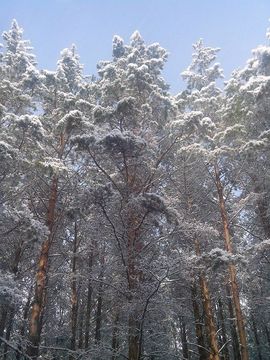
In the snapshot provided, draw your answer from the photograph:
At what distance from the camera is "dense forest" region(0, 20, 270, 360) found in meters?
11.5

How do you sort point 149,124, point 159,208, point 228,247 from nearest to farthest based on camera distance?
point 159,208, point 228,247, point 149,124

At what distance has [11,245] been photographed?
16.3 m

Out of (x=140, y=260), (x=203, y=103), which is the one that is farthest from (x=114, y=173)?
(x=203, y=103)

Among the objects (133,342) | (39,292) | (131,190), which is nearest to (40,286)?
(39,292)

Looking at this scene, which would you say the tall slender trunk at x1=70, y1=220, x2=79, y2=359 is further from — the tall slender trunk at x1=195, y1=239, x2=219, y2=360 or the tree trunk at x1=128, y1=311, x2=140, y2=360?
the tall slender trunk at x1=195, y1=239, x2=219, y2=360

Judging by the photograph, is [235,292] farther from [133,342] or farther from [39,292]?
[39,292]

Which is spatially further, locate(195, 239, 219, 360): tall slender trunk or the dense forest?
locate(195, 239, 219, 360): tall slender trunk

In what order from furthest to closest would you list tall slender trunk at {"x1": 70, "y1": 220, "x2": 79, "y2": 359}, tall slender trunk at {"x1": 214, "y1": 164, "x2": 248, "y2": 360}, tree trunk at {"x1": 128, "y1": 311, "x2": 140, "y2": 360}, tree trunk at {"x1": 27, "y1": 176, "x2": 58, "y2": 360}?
tall slender trunk at {"x1": 70, "y1": 220, "x2": 79, "y2": 359} < tall slender trunk at {"x1": 214, "y1": 164, "x2": 248, "y2": 360} < tree trunk at {"x1": 27, "y1": 176, "x2": 58, "y2": 360} < tree trunk at {"x1": 128, "y1": 311, "x2": 140, "y2": 360}

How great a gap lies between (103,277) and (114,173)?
4.74 metres

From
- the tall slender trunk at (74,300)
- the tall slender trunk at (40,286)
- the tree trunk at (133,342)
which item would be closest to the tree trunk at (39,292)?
the tall slender trunk at (40,286)

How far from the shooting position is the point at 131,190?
1339cm

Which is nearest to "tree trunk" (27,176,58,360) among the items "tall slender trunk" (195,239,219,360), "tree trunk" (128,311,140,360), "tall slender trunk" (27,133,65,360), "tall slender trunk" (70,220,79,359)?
"tall slender trunk" (27,133,65,360)

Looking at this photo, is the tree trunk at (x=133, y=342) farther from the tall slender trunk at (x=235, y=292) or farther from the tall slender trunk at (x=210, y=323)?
the tall slender trunk at (x=235, y=292)

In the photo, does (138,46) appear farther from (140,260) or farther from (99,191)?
(140,260)
